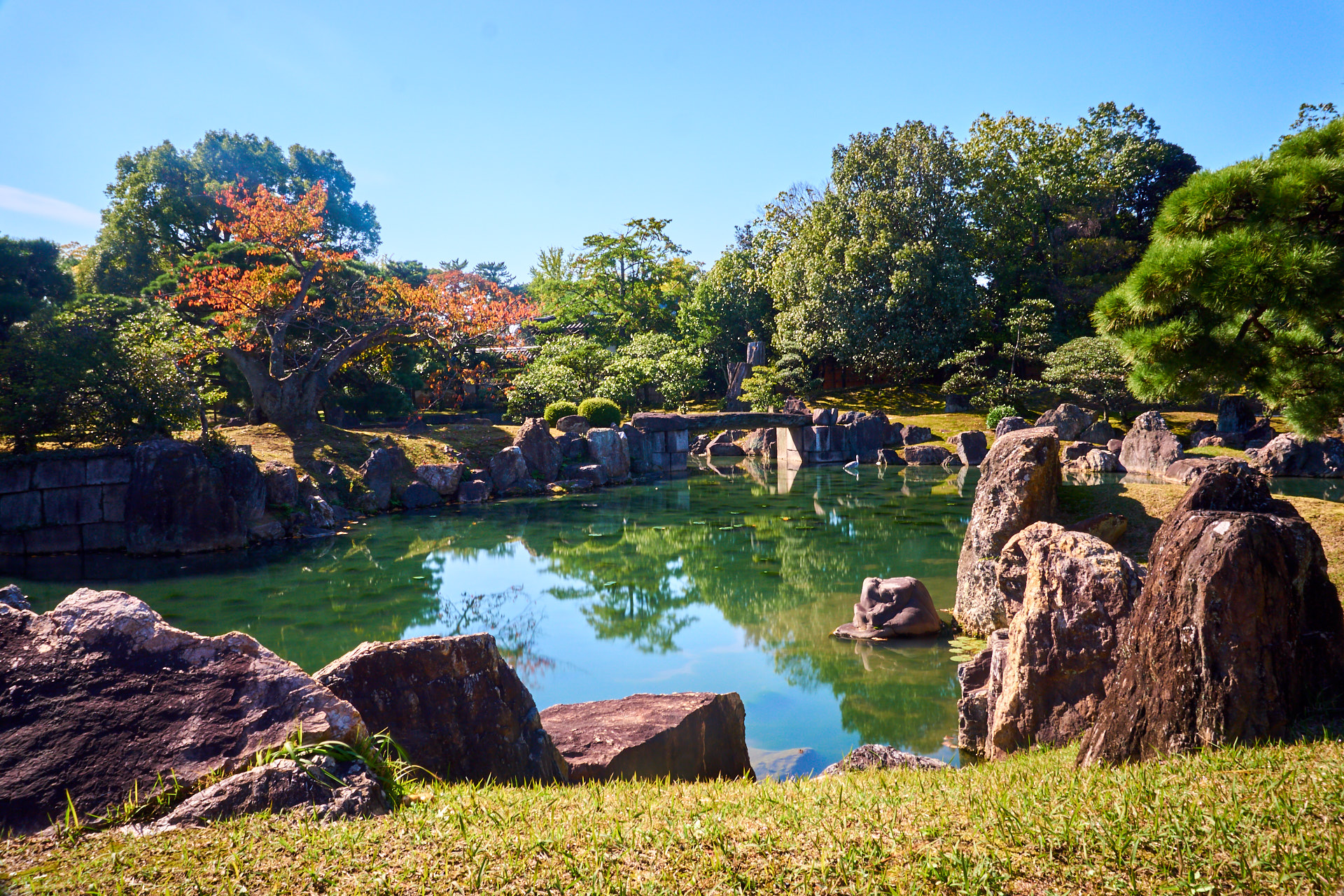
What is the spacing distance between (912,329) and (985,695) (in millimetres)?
33525

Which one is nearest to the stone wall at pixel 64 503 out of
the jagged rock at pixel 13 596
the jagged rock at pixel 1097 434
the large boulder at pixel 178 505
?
the large boulder at pixel 178 505

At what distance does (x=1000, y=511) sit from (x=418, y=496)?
1554cm

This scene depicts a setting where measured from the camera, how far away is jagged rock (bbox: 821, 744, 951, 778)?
4520mm

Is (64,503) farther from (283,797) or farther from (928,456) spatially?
(928,456)

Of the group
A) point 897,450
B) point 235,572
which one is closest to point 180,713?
point 235,572

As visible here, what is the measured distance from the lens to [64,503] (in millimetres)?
14570

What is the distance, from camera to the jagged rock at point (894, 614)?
8117mm

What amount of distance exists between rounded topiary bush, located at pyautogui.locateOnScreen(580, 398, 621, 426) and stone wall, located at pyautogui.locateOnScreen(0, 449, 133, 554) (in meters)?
14.2

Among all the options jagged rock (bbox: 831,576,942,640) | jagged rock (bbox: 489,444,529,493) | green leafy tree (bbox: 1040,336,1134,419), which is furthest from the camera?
green leafy tree (bbox: 1040,336,1134,419)

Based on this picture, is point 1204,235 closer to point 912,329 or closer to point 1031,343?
point 1031,343

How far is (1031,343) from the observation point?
107ft

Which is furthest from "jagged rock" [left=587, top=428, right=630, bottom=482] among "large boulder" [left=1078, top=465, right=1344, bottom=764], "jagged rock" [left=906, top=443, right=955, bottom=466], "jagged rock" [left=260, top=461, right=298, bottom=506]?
"large boulder" [left=1078, top=465, right=1344, bottom=764]

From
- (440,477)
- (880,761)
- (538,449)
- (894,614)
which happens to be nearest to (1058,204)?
(538,449)

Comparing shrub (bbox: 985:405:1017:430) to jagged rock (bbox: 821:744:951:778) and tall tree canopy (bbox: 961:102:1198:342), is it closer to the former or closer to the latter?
tall tree canopy (bbox: 961:102:1198:342)
